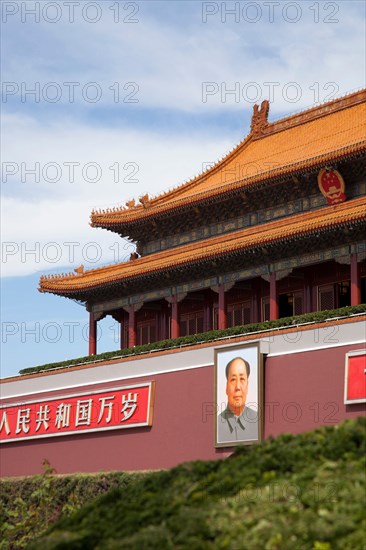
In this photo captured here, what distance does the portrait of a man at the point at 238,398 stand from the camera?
22.0 meters

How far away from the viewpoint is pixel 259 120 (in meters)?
32.6

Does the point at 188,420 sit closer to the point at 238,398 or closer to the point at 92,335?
the point at 238,398

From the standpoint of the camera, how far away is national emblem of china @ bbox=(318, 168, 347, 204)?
1005 inches

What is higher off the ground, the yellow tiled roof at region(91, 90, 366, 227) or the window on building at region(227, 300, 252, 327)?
the yellow tiled roof at region(91, 90, 366, 227)

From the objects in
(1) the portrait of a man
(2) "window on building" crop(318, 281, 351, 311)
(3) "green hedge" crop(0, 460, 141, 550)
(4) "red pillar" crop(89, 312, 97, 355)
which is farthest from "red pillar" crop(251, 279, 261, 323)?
(3) "green hedge" crop(0, 460, 141, 550)

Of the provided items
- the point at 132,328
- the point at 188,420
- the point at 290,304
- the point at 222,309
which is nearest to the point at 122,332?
the point at 132,328

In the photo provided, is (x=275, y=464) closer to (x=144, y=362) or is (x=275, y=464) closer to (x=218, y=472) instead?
(x=218, y=472)

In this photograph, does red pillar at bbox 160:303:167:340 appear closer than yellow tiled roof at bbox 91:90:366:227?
No

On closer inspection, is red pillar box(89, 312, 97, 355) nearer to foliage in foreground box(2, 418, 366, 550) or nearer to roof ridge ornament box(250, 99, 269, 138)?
roof ridge ornament box(250, 99, 269, 138)

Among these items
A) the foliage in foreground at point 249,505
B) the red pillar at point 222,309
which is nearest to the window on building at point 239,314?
the red pillar at point 222,309

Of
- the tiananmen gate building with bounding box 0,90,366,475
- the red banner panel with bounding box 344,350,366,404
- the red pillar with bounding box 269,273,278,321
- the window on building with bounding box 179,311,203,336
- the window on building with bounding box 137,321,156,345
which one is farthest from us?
the window on building with bounding box 137,321,156,345

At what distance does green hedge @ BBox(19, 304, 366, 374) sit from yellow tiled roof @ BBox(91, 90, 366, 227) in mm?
4627

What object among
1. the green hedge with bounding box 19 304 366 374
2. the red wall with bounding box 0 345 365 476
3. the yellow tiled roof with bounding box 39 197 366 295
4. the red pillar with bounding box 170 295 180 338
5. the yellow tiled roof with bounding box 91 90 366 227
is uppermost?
the yellow tiled roof with bounding box 91 90 366 227

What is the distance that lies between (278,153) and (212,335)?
767 centimetres
